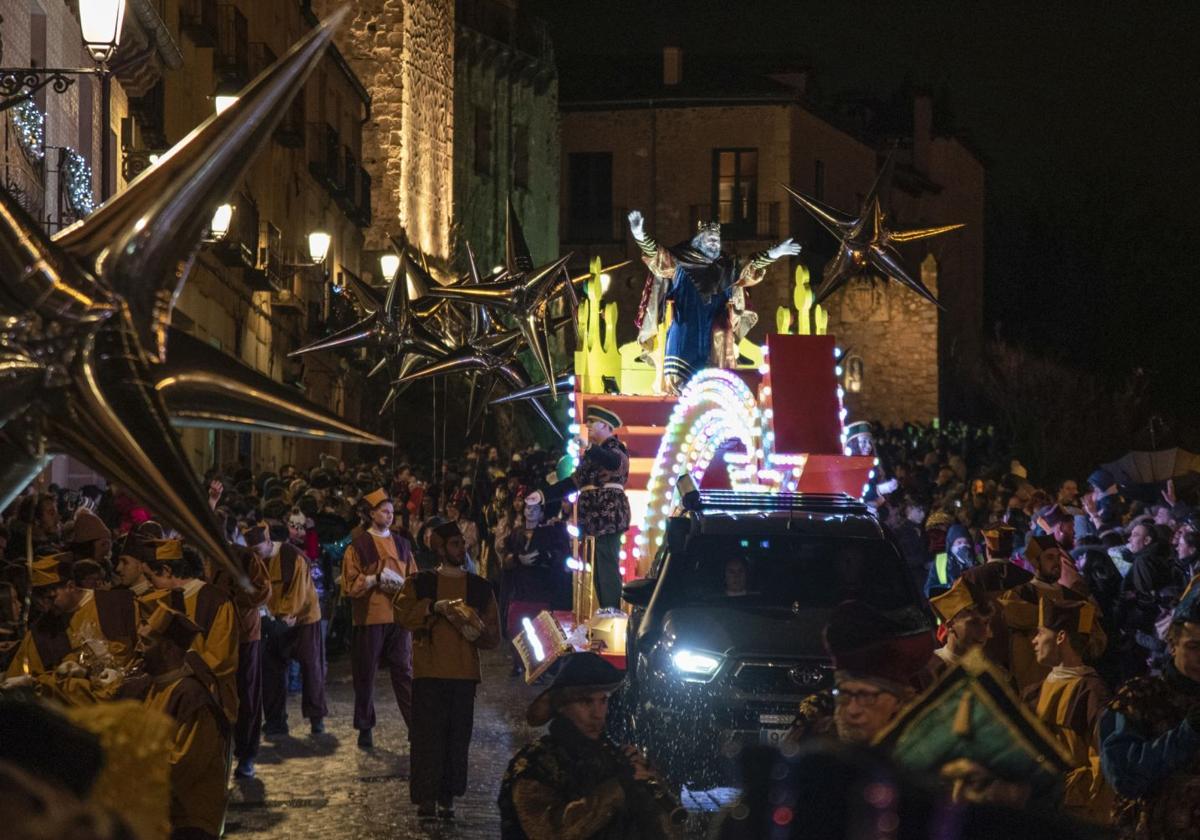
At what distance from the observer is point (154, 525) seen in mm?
11031

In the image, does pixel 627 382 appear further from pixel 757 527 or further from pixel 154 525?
pixel 154 525

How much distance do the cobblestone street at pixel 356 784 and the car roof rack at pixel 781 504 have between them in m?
1.79

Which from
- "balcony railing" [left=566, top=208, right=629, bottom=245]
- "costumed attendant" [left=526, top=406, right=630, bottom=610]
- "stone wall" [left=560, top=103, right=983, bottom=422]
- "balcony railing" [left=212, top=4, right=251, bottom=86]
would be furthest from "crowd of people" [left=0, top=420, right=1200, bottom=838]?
"balcony railing" [left=566, top=208, right=629, bottom=245]

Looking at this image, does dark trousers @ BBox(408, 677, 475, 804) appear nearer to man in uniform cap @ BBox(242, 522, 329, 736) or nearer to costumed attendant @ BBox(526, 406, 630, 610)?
man in uniform cap @ BBox(242, 522, 329, 736)

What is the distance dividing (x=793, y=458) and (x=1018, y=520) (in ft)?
11.3

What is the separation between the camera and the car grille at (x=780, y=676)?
11.6 m

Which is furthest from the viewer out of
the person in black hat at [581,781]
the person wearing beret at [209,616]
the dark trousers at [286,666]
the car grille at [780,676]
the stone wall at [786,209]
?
the stone wall at [786,209]

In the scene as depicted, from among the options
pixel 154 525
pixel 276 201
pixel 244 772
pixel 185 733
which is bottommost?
pixel 244 772

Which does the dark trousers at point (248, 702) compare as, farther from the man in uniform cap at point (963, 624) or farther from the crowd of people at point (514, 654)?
the man in uniform cap at point (963, 624)

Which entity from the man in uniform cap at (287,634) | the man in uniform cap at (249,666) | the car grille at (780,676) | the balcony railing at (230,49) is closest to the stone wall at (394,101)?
the balcony railing at (230,49)

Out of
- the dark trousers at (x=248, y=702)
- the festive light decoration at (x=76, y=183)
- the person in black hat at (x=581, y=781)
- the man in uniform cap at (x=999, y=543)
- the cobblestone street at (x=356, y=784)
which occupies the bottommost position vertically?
the cobblestone street at (x=356, y=784)

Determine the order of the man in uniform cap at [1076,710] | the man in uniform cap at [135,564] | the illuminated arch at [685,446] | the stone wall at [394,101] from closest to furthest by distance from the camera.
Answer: the man in uniform cap at [1076,710], the man in uniform cap at [135,564], the illuminated arch at [685,446], the stone wall at [394,101]

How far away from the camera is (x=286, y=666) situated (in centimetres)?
1526

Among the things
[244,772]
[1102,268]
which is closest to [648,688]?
[244,772]
